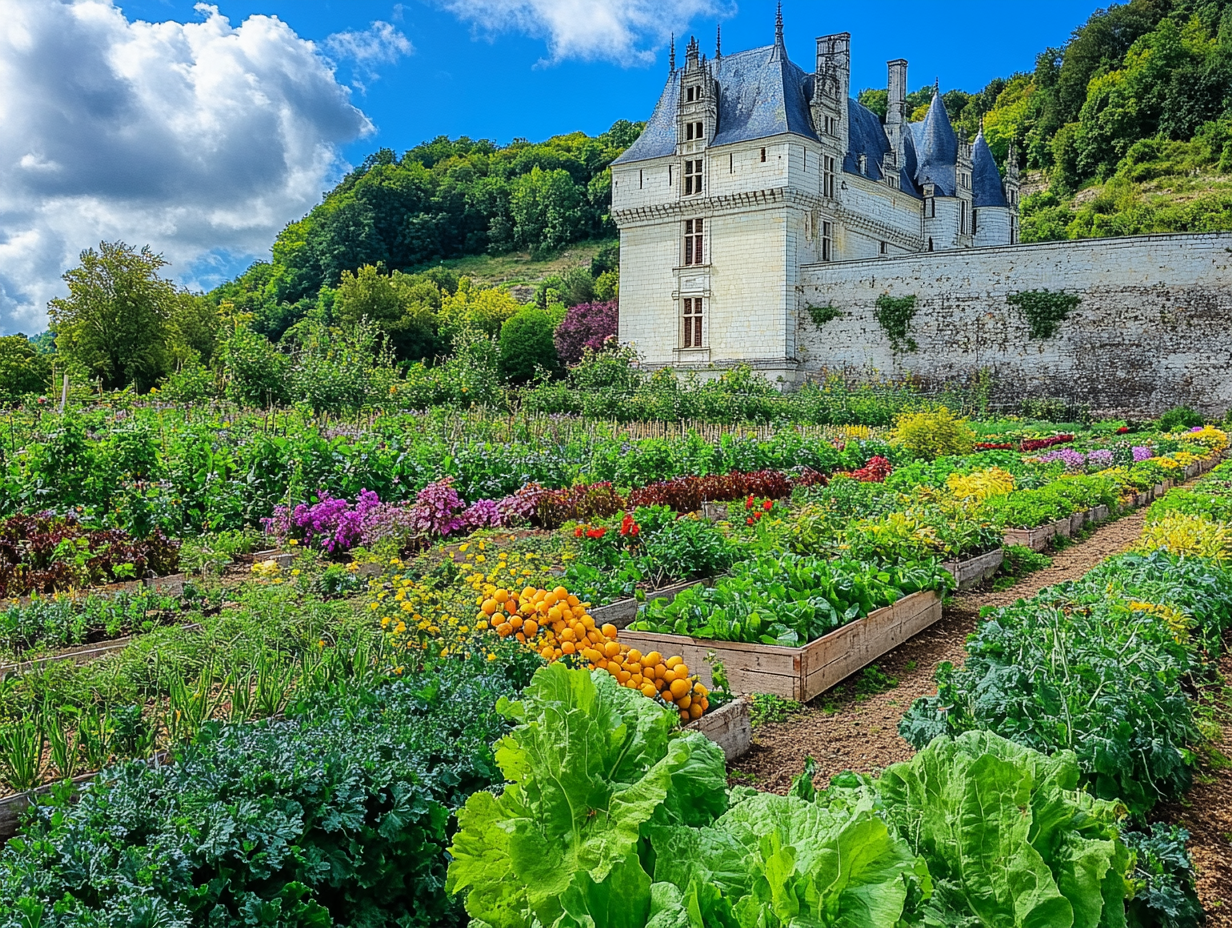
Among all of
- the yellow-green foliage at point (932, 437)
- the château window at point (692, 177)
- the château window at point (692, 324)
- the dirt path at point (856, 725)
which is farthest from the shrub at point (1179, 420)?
the dirt path at point (856, 725)

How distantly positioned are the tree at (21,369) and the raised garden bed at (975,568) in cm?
2600

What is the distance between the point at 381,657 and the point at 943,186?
37.6 meters

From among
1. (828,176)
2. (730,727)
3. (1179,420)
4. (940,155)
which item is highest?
(940,155)

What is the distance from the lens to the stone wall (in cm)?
2617

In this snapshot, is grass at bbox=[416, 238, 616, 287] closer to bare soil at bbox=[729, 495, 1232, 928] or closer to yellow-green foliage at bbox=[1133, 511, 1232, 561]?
yellow-green foliage at bbox=[1133, 511, 1232, 561]

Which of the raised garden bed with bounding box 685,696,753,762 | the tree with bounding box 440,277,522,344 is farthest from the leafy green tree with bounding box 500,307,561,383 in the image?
the raised garden bed with bounding box 685,696,753,762

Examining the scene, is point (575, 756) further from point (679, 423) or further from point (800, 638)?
point (679, 423)

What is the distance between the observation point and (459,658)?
3.83 metres

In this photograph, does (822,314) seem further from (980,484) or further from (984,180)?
(980,484)

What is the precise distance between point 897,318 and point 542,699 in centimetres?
2993

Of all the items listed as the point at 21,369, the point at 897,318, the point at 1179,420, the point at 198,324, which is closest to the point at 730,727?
the point at 1179,420

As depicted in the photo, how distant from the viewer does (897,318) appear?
97.9ft

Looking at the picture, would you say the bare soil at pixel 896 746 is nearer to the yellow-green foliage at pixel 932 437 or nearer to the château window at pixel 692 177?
the yellow-green foliage at pixel 932 437

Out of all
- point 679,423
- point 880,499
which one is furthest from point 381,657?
point 679,423
